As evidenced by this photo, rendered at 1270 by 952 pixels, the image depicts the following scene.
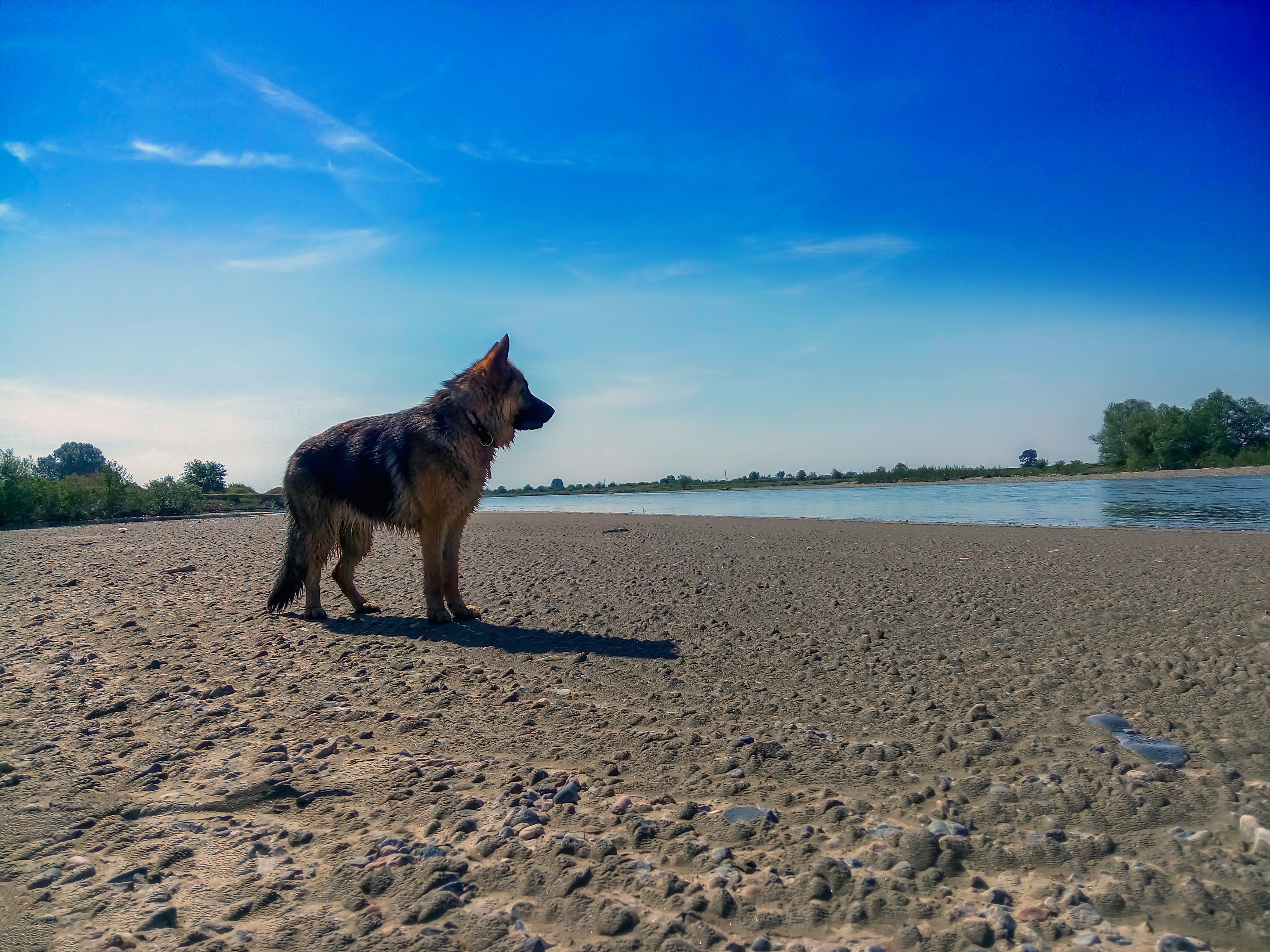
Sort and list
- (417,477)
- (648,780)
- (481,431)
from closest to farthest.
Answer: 1. (648,780)
2. (417,477)
3. (481,431)

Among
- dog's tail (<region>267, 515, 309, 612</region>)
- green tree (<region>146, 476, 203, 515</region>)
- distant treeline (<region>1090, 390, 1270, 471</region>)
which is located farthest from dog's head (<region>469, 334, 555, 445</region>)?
distant treeline (<region>1090, 390, 1270, 471</region>)

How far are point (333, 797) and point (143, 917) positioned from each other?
86 centimetres

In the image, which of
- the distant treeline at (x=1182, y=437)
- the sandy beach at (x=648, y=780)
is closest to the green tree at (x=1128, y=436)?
the distant treeline at (x=1182, y=437)

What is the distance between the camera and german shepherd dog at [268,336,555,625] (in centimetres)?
695

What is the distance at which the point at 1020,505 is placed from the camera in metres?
28.5

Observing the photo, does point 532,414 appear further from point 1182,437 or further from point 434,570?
point 1182,437

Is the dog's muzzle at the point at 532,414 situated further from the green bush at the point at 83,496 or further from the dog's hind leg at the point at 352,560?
the green bush at the point at 83,496

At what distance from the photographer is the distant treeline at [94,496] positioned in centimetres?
2703

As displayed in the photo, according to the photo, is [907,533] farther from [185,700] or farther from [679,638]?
[185,700]

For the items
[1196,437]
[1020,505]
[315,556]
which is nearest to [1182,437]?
[1196,437]

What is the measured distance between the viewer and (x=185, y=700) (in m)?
4.39

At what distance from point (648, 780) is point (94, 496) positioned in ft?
119

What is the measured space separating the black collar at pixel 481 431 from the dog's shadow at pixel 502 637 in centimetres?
186

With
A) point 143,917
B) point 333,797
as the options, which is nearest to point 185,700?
point 333,797
